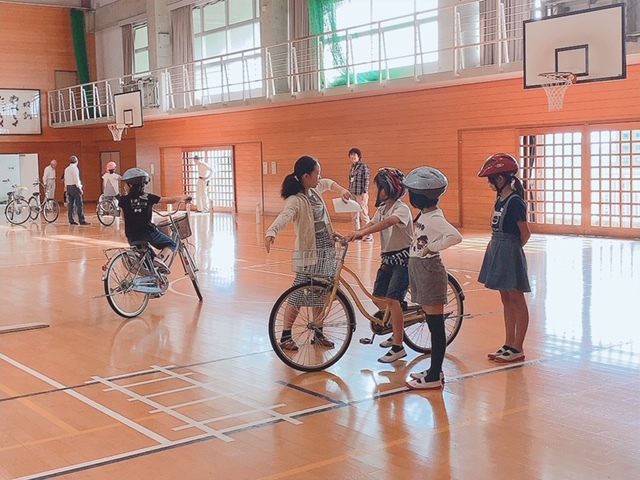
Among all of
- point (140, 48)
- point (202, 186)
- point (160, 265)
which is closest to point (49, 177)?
point (202, 186)

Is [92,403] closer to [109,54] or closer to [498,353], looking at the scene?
[498,353]

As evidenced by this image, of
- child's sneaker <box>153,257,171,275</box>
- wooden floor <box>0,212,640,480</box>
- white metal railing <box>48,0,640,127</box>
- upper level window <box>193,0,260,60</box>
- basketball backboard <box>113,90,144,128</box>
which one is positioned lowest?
wooden floor <box>0,212,640,480</box>

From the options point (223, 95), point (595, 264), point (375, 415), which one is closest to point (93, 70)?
point (223, 95)

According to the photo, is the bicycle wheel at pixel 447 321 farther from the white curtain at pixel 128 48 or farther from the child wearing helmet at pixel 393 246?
the white curtain at pixel 128 48

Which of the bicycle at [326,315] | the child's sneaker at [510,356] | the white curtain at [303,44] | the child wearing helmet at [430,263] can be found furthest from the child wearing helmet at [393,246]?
the white curtain at [303,44]

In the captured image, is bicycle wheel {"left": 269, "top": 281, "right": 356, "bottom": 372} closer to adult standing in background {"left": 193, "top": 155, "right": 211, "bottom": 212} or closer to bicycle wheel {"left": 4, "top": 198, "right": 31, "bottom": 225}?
bicycle wheel {"left": 4, "top": 198, "right": 31, "bottom": 225}

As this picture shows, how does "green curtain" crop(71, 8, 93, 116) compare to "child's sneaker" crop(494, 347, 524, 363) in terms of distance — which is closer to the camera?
"child's sneaker" crop(494, 347, 524, 363)

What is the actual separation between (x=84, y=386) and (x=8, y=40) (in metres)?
27.7

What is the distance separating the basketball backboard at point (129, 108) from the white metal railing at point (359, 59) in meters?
0.90

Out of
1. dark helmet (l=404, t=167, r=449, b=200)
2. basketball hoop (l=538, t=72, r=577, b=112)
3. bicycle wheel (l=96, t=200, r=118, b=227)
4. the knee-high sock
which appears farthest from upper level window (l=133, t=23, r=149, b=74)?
the knee-high sock

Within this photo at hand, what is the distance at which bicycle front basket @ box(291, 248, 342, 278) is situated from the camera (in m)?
6.03

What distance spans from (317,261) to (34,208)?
18.2 m

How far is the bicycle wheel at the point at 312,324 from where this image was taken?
5.95 m

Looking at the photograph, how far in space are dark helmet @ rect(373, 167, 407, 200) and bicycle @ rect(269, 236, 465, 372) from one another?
494 mm
